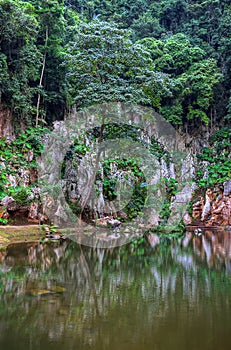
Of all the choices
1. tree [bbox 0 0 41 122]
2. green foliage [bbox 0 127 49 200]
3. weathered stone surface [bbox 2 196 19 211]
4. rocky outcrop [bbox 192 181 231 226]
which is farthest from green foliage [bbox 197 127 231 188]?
weathered stone surface [bbox 2 196 19 211]

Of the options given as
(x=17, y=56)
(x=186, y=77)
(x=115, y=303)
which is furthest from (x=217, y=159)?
(x=115, y=303)

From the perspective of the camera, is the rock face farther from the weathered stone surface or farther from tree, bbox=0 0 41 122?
tree, bbox=0 0 41 122

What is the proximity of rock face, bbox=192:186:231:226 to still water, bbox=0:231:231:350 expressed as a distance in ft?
44.4

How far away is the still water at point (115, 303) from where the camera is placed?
14.0 ft

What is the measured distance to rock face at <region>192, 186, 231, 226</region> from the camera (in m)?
23.3

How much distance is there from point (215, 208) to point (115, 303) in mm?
19203

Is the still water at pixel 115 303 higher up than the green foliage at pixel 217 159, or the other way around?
the green foliage at pixel 217 159

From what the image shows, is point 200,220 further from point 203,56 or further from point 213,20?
point 213,20

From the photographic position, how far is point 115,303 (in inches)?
229

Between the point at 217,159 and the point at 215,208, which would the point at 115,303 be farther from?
the point at 217,159

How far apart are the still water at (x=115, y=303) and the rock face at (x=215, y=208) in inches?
533

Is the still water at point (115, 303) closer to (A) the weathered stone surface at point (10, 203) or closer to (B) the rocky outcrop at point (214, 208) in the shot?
(A) the weathered stone surface at point (10, 203)

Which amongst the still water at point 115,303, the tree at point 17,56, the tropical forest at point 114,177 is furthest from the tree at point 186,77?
the still water at point 115,303

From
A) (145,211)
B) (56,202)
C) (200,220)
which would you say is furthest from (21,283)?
(200,220)
